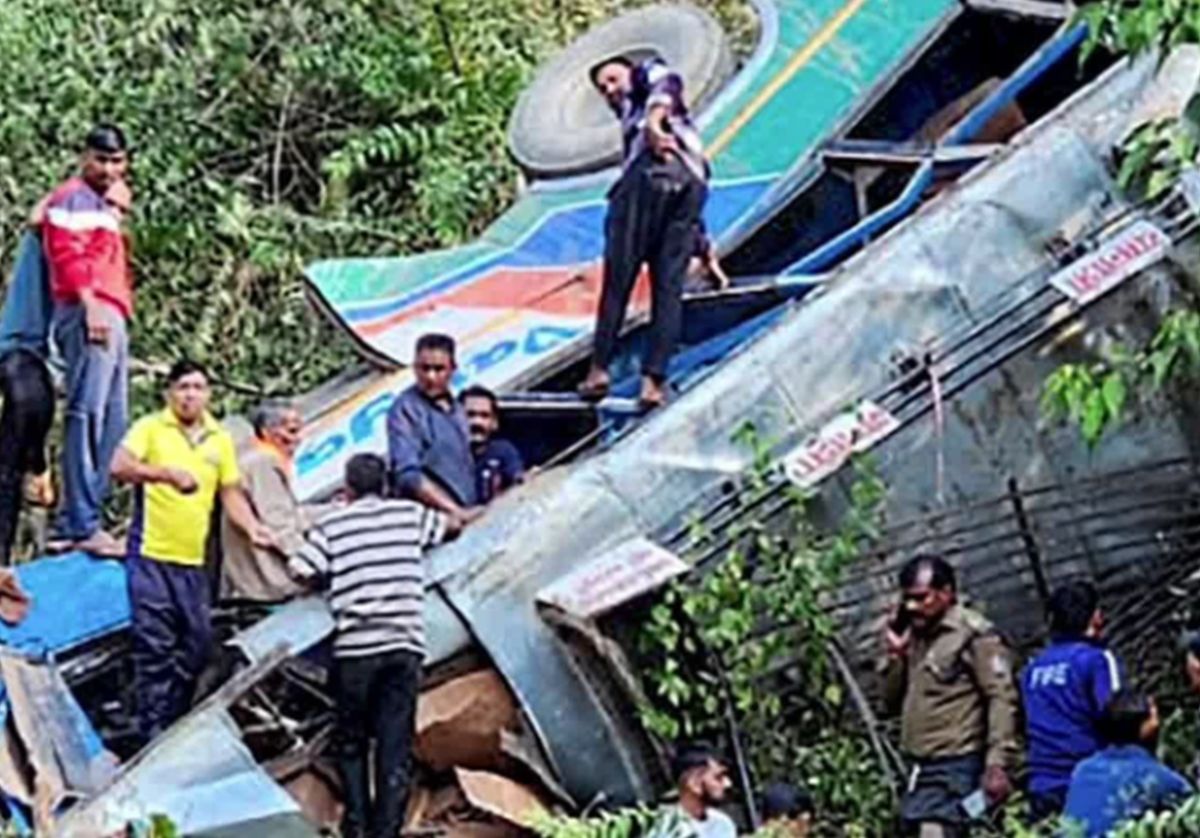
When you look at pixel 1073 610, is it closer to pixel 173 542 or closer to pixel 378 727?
pixel 378 727

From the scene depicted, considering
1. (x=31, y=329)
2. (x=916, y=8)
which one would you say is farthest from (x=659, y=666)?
(x=916, y=8)

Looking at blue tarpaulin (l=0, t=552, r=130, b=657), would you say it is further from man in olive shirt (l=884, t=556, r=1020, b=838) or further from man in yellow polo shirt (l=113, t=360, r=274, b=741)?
man in olive shirt (l=884, t=556, r=1020, b=838)

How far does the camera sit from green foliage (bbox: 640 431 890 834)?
34.6ft

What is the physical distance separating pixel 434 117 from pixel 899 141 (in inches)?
136

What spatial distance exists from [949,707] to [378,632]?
5.67 ft

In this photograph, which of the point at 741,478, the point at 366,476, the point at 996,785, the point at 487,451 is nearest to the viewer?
the point at 996,785

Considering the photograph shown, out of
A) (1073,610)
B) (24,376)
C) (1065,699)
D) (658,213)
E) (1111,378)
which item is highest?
(24,376)

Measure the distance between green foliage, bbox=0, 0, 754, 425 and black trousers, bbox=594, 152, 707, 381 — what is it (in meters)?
4.07

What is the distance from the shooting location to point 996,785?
984 centimetres

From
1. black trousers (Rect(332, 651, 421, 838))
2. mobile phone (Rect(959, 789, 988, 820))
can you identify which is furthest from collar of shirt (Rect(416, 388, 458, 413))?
mobile phone (Rect(959, 789, 988, 820))

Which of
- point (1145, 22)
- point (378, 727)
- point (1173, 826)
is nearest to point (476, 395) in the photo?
point (378, 727)

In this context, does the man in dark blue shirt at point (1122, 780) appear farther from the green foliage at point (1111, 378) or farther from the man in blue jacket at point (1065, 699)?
the green foliage at point (1111, 378)

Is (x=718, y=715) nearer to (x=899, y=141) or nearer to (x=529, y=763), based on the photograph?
(x=529, y=763)

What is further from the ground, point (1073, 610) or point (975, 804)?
point (1073, 610)
